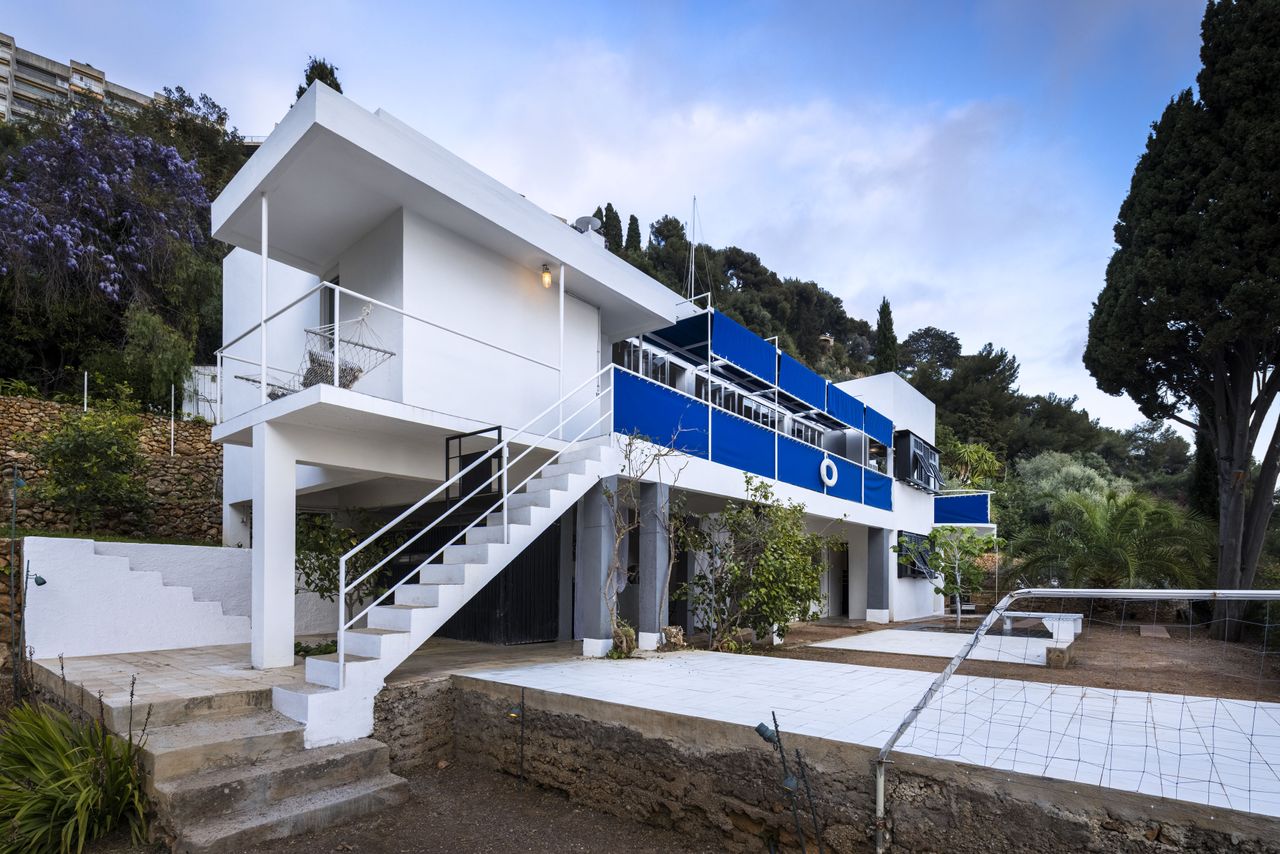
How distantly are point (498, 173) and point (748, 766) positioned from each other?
42.7 m

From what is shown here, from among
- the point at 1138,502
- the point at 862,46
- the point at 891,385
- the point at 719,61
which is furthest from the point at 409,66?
the point at 1138,502

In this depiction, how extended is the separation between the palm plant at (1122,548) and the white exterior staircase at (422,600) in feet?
37.2

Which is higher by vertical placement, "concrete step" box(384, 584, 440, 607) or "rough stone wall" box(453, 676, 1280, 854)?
"concrete step" box(384, 584, 440, 607)

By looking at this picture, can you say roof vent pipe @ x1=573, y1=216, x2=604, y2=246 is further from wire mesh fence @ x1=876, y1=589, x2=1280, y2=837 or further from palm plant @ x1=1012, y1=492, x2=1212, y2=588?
palm plant @ x1=1012, y1=492, x2=1212, y2=588

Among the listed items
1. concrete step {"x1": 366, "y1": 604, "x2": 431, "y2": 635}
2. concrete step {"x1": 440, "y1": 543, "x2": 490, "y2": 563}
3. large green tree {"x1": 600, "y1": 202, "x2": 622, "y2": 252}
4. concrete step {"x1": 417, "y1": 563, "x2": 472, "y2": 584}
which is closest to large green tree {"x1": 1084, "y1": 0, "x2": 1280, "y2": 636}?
concrete step {"x1": 440, "y1": 543, "x2": 490, "y2": 563}

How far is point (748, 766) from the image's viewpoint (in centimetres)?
434

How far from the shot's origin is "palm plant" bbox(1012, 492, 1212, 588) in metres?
13.6

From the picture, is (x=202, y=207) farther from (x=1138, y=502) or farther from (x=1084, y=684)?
(x=1138, y=502)

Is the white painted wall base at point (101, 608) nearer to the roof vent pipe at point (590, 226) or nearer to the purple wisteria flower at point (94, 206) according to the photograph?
the roof vent pipe at point (590, 226)

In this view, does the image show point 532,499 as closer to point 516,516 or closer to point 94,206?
point 516,516

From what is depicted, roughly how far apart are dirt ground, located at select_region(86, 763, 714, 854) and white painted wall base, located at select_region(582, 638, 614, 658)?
2450 millimetres

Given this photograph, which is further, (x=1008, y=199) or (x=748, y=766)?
(x=1008, y=199)

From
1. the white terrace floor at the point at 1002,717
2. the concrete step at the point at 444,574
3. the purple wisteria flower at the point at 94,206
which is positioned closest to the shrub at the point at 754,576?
the white terrace floor at the point at 1002,717

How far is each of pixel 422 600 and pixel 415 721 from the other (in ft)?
3.38
